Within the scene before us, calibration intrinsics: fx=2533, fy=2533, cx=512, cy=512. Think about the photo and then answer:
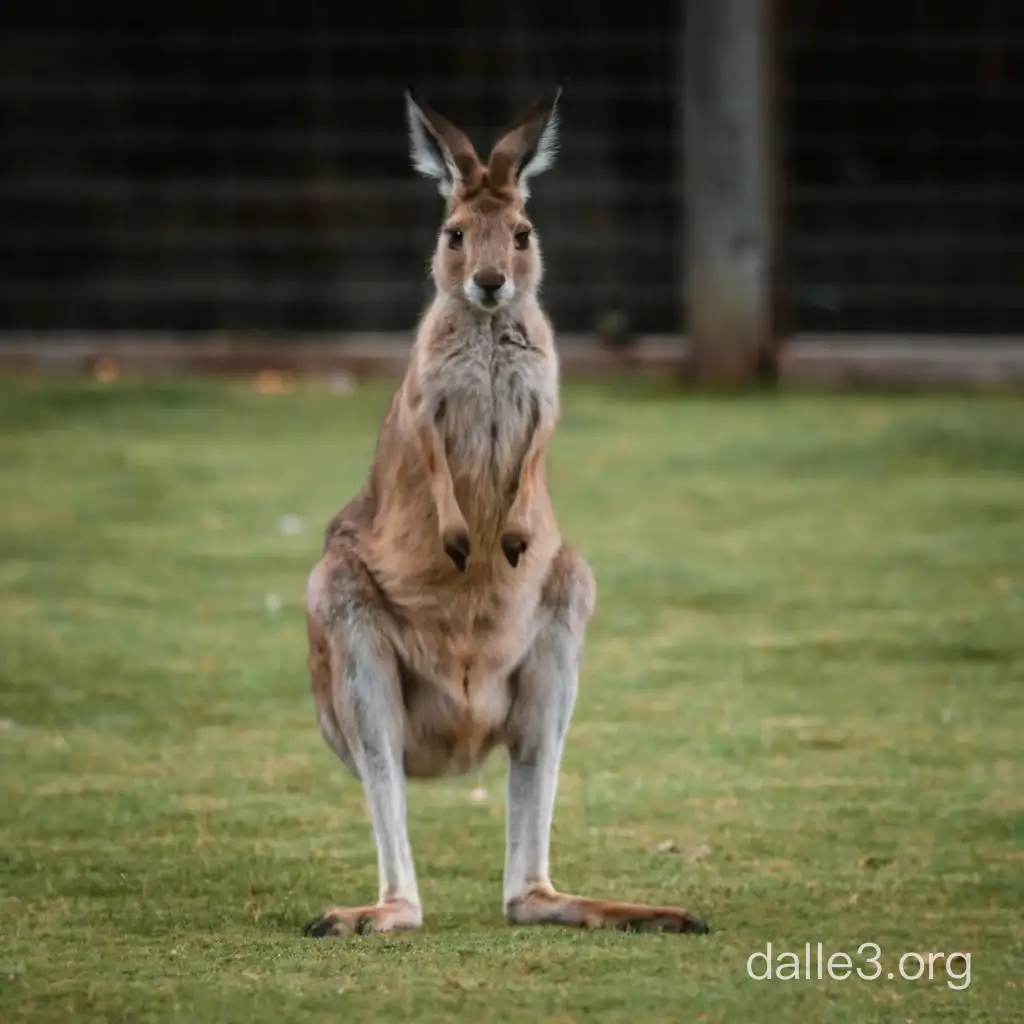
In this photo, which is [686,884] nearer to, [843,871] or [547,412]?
[843,871]

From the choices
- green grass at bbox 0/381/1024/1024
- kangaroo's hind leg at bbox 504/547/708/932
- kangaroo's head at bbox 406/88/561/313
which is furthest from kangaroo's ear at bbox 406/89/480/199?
green grass at bbox 0/381/1024/1024

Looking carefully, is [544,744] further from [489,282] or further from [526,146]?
A: [526,146]

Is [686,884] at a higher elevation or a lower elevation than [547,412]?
lower

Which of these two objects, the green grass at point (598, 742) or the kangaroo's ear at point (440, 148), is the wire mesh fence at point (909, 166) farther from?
the kangaroo's ear at point (440, 148)

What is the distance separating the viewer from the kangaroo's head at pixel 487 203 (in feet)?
13.3

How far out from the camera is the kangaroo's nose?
13.2 ft

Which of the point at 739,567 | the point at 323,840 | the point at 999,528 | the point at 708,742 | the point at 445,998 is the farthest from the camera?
the point at 999,528

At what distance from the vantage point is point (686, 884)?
415 cm

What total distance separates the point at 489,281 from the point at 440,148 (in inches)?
12.1

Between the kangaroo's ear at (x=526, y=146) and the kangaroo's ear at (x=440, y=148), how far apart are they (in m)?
0.05

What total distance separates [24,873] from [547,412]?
3.76ft

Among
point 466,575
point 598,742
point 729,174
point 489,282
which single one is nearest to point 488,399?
→ point 489,282

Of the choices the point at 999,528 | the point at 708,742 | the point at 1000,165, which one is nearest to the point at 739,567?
the point at 999,528

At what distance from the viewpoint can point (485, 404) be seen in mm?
4086
